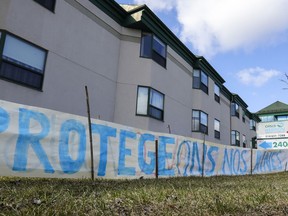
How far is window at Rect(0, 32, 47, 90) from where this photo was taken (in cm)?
1107

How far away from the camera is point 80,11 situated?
1477 cm

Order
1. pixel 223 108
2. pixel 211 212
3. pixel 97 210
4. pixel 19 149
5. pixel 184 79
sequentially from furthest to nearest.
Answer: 1. pixel 223 108
2. pixel 184 79
3. pixel 19 149
4. pixel 211 212
5. pixel 97 210

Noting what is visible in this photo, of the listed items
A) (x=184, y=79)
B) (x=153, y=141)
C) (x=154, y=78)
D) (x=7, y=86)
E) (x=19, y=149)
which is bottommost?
(x=19, y=149)

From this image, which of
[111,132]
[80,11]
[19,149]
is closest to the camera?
[19,149]

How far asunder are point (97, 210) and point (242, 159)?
1899cm

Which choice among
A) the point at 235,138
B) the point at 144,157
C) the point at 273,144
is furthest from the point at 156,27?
the point at 273,144

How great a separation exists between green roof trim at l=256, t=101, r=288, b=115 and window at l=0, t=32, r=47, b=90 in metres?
50.9

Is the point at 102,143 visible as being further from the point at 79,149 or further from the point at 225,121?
the point at 225,121

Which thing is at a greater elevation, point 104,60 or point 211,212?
point 104,60

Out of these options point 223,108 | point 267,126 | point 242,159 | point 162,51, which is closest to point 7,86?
point 162,51

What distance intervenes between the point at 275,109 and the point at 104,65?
47326 millimetres

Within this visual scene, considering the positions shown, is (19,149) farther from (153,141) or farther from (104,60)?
(104,60)

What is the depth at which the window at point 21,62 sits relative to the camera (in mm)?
11070

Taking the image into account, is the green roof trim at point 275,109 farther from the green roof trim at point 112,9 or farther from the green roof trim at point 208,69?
the green roof trim at point 112,9
